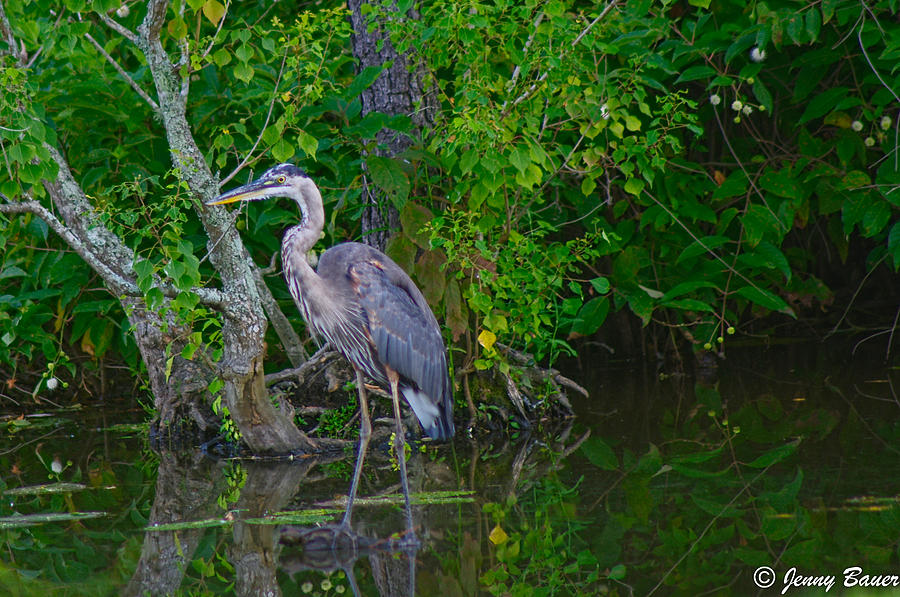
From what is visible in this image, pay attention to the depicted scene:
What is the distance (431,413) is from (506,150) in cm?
141

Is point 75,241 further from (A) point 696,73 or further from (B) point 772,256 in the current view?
(B) point 772,256

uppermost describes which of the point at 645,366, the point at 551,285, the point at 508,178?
the point at 508,178

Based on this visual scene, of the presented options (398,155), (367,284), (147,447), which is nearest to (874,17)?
(398,155)

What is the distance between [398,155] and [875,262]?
3678mm

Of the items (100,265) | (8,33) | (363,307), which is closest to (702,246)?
(363,307)

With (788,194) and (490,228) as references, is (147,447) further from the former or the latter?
(788,194)

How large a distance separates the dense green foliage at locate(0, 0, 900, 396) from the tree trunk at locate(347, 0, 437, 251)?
119 millimetres

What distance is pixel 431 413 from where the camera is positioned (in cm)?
523

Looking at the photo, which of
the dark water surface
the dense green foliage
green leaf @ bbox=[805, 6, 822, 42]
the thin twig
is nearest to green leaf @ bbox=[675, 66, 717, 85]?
the dense green foliage

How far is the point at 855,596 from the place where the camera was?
9.99 feet

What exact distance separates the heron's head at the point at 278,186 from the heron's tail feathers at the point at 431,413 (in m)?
1.16

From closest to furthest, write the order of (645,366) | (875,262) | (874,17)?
(874,17), (875,262), (645,366)

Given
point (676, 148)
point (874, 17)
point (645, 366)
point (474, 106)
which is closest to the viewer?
point (474, 106)

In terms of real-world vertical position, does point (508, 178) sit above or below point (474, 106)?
below
